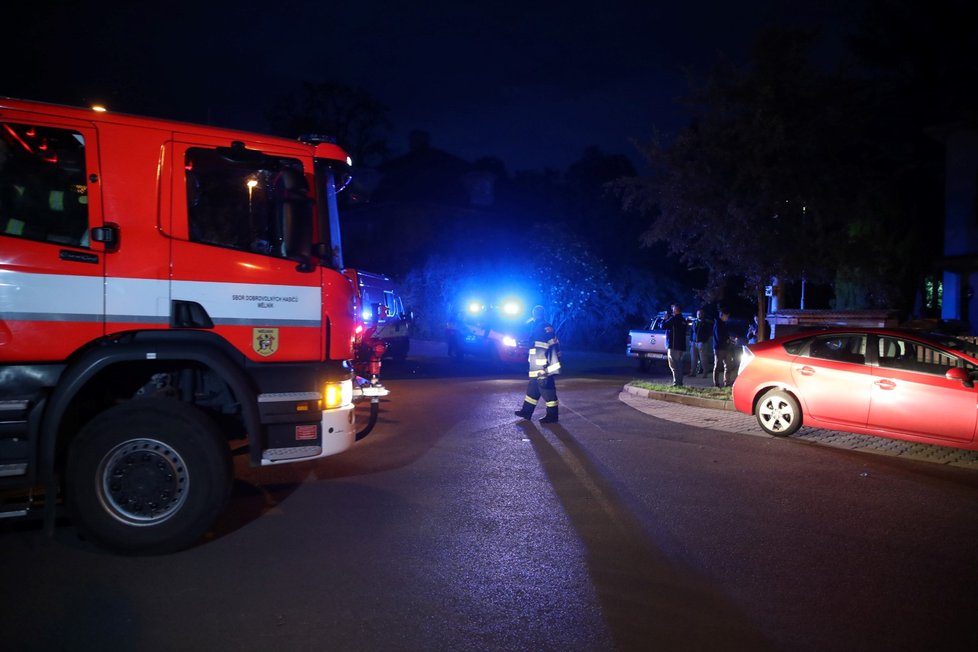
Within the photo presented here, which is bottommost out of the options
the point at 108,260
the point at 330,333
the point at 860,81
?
the point at 330,333

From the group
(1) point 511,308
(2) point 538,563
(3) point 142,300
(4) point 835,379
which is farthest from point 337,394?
(1) point 511,308

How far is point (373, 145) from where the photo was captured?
5484 cm

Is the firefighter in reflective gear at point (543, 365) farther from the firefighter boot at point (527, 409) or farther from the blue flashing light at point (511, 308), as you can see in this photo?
the blue flashing light at point (511, 308)

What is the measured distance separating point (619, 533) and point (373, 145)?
52250 mm

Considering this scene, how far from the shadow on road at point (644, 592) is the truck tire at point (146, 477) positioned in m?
2.80

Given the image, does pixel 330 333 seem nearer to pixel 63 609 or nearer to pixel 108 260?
pixel 108 260

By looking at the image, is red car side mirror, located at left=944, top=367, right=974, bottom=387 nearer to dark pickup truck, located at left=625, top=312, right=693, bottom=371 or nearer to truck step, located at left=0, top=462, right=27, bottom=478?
truck step, located at left=0, top=462, right=27, bottom=478

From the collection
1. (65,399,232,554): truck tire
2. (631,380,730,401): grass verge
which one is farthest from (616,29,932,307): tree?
(65,399,232,554): truck tire

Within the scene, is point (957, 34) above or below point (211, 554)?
above

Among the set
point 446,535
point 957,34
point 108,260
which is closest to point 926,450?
point 446,535

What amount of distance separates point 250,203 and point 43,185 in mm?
1391

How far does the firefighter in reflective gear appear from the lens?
10.6 m

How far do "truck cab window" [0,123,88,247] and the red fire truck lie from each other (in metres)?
0.01

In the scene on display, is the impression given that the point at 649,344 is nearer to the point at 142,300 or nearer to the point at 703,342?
the point at 703,342
